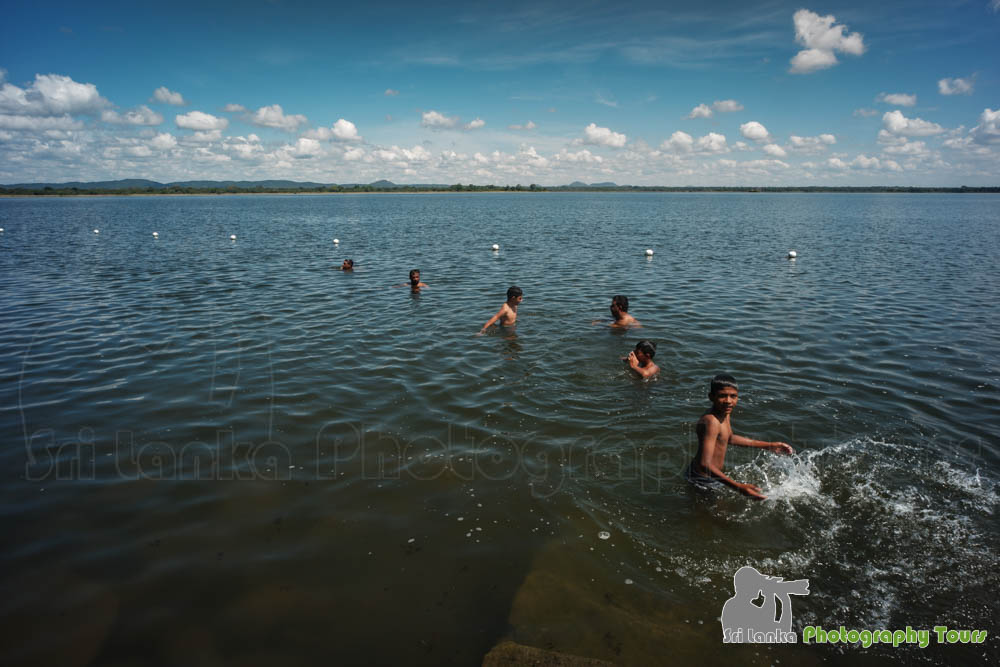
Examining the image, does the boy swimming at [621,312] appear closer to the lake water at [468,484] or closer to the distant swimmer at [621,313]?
the distant swimmer at [621,313]

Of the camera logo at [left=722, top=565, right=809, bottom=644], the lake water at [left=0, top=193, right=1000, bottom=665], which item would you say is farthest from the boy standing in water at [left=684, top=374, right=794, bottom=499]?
the camera logo at [left=722, top=565, right=809, bottom=644]

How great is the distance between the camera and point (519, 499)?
23.2 feet

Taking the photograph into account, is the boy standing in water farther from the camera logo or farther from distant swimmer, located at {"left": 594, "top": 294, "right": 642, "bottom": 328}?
distant swimmer, located at {"left": 594, "top": 294, "right": 642, "bottom": 328}

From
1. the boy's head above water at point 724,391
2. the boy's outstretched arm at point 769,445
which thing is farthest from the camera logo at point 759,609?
the boy's head above water at point 724,391

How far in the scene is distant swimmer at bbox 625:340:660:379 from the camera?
10.9 metres

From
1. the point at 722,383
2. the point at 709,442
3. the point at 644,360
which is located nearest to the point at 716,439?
the point at 709,442

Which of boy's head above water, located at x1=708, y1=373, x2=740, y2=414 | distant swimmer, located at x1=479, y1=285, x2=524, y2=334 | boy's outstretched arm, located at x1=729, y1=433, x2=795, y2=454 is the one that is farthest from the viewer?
distant swimmer, located at x1=479, y1=285, x2=524, y2=334

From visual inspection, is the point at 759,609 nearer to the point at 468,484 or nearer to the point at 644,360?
the point at 468,484

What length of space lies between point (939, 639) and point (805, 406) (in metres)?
5.67

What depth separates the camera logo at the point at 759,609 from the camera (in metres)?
4.97

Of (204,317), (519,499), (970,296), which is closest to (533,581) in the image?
(519,499)

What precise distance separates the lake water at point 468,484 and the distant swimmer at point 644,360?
33cm

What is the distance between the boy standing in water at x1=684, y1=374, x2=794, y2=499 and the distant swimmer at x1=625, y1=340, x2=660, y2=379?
378 cm

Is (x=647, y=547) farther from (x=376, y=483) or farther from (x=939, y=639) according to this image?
(x=376, y=483)
